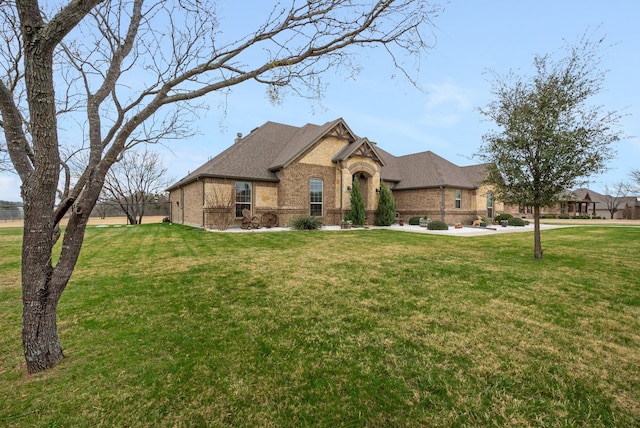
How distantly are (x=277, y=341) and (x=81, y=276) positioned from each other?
5.67 meters

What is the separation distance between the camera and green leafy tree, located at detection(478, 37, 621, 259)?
7.91 m

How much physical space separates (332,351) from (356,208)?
17387mm

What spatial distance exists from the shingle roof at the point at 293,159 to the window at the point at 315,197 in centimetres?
230

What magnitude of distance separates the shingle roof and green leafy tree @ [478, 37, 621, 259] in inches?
301

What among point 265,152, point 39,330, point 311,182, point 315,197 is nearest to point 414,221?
point 315,197

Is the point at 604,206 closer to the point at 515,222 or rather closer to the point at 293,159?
the point at 515,222

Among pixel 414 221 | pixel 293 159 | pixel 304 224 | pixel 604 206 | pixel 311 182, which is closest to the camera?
pixel 304 224

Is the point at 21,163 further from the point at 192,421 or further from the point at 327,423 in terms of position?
the point at 327,423

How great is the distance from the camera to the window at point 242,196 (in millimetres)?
18562

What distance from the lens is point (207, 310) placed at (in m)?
4.47

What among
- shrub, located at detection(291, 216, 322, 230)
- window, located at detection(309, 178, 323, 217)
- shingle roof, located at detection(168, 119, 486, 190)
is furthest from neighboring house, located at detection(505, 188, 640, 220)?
shrub, located at detection(291, 216, 322, 230)

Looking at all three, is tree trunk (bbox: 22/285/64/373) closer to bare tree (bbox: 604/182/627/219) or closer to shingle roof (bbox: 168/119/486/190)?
shingle roof (bbox: 168/119/486/190)

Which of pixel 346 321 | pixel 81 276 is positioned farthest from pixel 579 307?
pixel 81 276

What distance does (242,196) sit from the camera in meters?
18.7
